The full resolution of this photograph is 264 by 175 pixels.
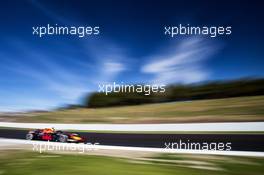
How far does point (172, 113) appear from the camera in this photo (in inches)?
156

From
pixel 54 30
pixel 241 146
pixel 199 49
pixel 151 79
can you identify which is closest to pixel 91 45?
pixel 54 30

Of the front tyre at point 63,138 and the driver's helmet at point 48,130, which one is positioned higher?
the driver's helmet at point 48,130

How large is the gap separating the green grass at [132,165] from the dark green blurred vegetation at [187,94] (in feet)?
1.82

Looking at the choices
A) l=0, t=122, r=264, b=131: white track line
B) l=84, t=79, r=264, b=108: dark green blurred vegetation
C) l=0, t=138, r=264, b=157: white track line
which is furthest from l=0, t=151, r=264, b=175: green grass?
l=84, t=79, r=264, b=108: dark green blurred vegetation

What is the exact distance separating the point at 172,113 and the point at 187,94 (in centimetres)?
24

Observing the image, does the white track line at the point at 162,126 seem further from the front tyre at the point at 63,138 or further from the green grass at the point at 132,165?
the green grass at the point at 132,165

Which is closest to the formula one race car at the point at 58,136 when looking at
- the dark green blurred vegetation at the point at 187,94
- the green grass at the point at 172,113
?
the green grass at the point at 172,113

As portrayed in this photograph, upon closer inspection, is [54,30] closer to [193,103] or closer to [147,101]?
[147,101]

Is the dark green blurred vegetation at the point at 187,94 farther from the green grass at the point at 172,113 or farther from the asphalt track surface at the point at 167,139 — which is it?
the asphalt track surface at the point at 167,139

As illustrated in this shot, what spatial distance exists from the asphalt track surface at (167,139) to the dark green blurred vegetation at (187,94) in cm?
33

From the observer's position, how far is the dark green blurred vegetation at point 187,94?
390 centimetres

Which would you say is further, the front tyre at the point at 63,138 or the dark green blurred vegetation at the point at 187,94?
the front tyre at the point at 63,138

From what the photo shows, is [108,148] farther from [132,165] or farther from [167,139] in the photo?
[167,139]

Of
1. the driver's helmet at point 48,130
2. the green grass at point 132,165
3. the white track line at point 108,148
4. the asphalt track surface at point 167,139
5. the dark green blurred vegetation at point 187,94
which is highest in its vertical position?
the dark green blurred vegetation at point 187,94
